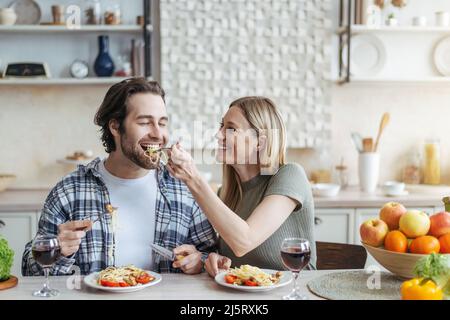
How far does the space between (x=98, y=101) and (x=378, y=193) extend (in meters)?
1.98

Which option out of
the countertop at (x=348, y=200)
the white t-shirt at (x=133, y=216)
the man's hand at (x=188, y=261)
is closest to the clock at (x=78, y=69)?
the countertop at (x=348, y=200)

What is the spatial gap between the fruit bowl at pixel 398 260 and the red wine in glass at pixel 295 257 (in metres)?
0.25

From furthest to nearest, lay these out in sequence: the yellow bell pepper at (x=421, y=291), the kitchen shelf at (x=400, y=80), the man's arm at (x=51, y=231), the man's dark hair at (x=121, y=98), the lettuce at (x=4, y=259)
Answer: the kitchen shelf at (x=400, y=80)
the man's dark hair at (x=121, y=98)
the man's arm at (x=51, y=231)
the lettuce at (x=4, y=259)
the yellow bell pepper at (x=421, y=291)

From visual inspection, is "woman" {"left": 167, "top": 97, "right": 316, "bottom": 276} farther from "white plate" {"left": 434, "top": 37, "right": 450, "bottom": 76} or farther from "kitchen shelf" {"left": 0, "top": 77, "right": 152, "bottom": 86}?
"white plate" {"left": 434, "top": 37, "right": 450, "bottom": 76}

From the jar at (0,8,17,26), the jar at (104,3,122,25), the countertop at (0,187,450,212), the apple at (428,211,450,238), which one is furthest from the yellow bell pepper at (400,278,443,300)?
the jar at (0,8,17,26)

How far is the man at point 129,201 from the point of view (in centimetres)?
216

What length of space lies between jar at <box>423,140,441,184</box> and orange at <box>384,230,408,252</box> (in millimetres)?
2498

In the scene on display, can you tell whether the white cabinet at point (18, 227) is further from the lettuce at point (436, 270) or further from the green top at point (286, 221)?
the lettuce at point (436, 270)

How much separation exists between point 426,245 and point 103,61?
2714 mm

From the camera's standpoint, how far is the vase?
3.82 metres

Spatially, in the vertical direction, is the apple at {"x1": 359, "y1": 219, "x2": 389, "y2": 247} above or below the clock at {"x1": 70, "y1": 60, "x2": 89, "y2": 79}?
below

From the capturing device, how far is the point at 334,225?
353 cm

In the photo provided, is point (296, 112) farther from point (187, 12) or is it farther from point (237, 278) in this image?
point (237, 278)

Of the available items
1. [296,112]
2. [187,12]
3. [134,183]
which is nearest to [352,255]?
[134,183]
